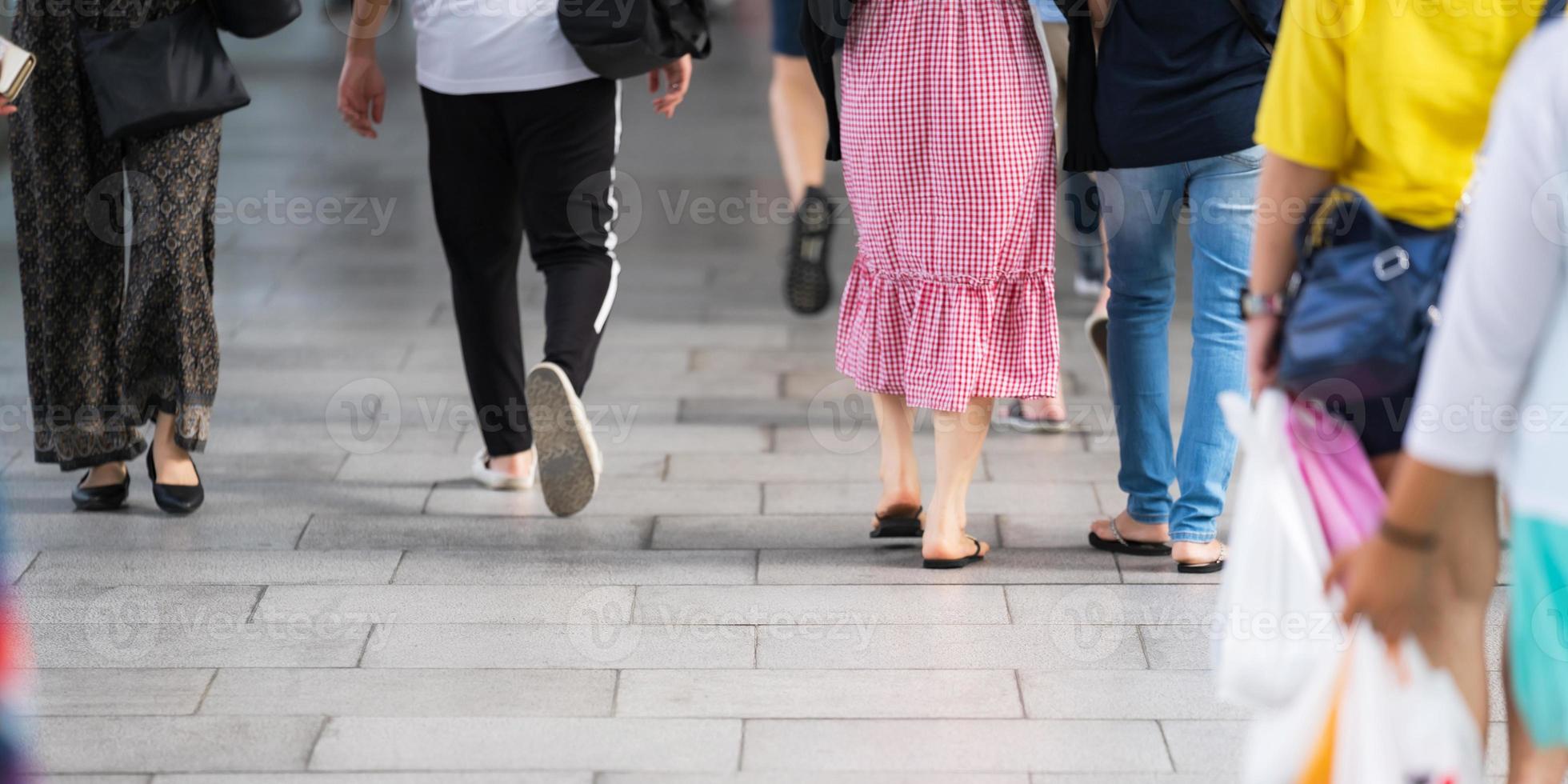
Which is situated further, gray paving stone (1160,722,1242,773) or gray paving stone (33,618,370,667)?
gray paving stone (33,618,370,667)

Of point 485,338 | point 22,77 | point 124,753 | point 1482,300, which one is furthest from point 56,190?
point 1482,300

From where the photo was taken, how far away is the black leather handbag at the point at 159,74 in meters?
3.37

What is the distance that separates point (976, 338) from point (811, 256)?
70.1 inches

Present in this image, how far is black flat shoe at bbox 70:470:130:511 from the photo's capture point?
3.72 m

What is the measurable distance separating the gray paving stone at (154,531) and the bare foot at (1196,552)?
1.81m

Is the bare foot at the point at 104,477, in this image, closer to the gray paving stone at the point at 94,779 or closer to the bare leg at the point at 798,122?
the gray paving stone at the point at 94,779

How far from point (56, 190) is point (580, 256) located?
3.53 ft

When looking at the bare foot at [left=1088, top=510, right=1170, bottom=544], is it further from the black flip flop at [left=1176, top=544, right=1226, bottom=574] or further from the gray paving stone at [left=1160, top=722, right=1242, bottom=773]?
the gray paving stone at [left=1160, top=722, right=1242, bottom=773]

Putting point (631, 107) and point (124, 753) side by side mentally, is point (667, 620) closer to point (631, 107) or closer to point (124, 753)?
point (124, 753)

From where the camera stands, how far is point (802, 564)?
3.42 meters

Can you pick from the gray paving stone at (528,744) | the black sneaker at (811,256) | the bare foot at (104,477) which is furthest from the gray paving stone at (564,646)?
the black sneaker at (811,256)

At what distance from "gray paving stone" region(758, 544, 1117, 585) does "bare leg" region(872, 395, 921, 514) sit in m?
0.10

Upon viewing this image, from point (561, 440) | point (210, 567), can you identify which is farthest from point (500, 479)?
point (210, 567)

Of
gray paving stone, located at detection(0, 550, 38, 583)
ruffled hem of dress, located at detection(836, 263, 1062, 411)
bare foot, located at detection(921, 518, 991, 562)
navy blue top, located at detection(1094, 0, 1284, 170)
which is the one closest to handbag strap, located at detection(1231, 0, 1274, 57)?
navy blue top, located at detection(1094, 0, 1284, 170)
